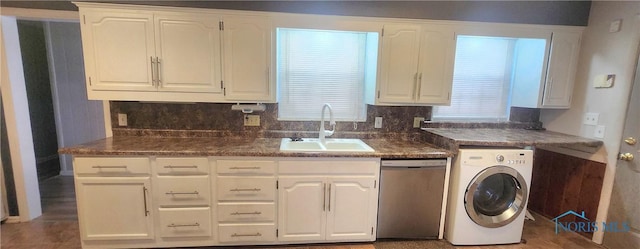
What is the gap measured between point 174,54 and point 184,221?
136 centimetres

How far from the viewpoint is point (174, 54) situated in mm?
2230

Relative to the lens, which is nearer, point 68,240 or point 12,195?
point 68,240

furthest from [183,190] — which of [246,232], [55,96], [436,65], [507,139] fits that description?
[55,96]

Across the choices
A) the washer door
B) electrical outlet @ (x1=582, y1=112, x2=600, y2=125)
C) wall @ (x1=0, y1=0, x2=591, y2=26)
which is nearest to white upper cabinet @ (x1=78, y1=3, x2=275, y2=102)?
wall @ (x1=0, y1=0, x2=591, y2=26)

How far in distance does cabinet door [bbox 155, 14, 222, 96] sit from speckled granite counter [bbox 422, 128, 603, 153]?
2025 mm

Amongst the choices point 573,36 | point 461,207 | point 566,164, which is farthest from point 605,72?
point 461,207

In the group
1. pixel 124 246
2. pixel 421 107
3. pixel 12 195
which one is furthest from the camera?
pixel 421 107

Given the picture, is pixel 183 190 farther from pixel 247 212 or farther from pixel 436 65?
pixel 436 65

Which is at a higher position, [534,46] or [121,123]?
[534,46]

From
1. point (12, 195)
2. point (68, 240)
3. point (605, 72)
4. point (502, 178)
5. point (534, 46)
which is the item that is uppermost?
point (534, 46)

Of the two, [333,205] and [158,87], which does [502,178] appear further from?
[158,87]

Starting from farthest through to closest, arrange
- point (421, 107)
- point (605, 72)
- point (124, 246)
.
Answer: point (421, 107) < point (605, 72) < point (124, 246)

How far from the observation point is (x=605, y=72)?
94.6 inches

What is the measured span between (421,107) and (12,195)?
4.10 metres
